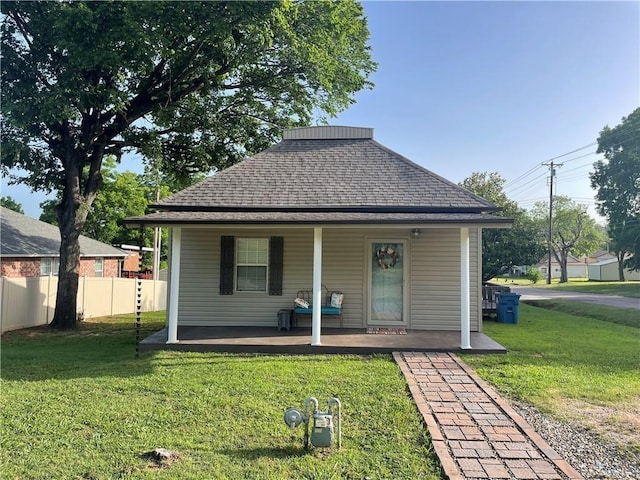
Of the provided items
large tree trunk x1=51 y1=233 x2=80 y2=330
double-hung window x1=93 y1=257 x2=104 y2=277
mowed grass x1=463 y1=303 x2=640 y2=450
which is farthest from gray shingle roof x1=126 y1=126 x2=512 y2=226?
double-hung window x1=93 y1=257 x2=104 y2=277

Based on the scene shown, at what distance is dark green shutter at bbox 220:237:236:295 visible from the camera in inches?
366

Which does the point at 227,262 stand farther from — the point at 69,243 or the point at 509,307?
the point at 509,307

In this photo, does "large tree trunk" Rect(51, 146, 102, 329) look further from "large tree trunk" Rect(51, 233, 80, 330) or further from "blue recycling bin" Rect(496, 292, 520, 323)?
"blue recycling bin" Rect(496, 292, 520, 323)

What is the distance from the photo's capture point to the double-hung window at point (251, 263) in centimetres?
942

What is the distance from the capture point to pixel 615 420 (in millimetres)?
4336

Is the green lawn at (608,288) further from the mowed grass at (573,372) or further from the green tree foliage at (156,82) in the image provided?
the green tree foliage at (156,82)

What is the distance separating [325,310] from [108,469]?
5.66m

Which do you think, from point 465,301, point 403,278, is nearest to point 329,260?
point 403,278

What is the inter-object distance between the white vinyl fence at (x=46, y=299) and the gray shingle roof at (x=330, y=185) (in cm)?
620

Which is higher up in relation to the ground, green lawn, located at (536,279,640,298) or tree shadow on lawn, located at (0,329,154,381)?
green lawn, located at (536,279,640,298)

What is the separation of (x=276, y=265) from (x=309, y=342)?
7.69 ft

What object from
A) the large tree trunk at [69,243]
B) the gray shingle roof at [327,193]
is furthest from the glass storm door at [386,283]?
the large tree trunk at [69,243]

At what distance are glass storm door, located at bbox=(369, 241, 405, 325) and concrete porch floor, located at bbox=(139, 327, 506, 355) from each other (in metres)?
0.76

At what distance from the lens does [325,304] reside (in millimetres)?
9172
